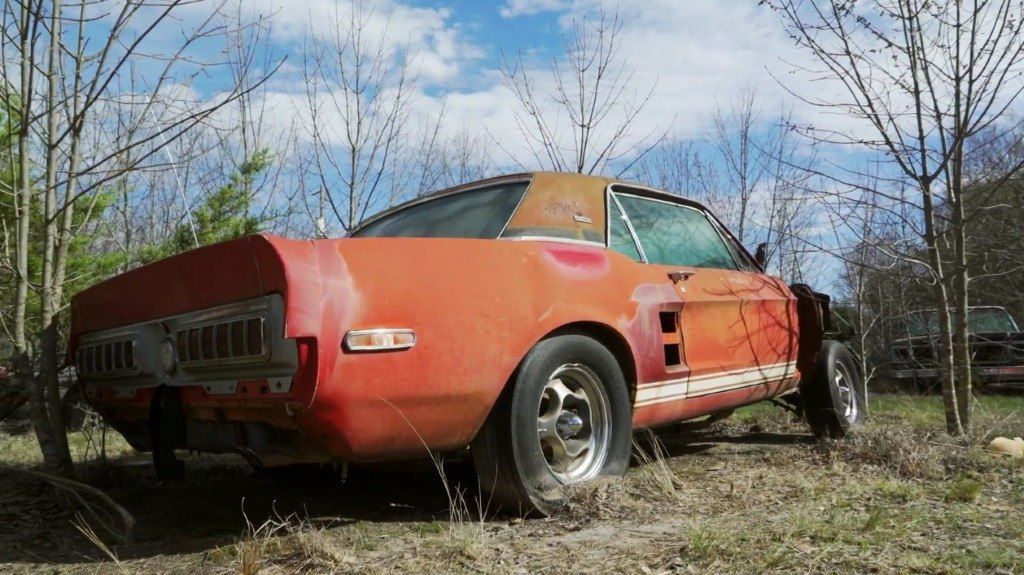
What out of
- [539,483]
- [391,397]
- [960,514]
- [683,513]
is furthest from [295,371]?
[960,514]

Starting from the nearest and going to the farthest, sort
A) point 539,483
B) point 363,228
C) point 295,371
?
1. point 295,371
2. point 539,483
3. point 363,228

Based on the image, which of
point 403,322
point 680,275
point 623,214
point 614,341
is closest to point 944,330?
point 680,275

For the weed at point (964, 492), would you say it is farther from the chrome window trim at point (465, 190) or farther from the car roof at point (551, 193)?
the chrome window trim at point (465, 190)

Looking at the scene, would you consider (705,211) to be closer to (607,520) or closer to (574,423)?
(574,423)

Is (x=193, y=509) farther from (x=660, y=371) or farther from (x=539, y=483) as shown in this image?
(x=660, y=371)

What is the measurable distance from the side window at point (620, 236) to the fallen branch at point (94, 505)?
7.69ft

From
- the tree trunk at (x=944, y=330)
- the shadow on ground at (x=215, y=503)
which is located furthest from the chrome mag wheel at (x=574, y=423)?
the tree trunk at (x=944, y=330)

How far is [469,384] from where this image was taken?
8.59ft

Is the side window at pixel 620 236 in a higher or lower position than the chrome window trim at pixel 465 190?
lower

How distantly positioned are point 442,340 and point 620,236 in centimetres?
138

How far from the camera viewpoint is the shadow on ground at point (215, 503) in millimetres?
2926

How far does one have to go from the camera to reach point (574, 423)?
3.03 m

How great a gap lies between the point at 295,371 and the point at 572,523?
1134 mm

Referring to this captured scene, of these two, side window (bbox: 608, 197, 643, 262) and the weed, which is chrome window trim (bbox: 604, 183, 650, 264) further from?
the weed
